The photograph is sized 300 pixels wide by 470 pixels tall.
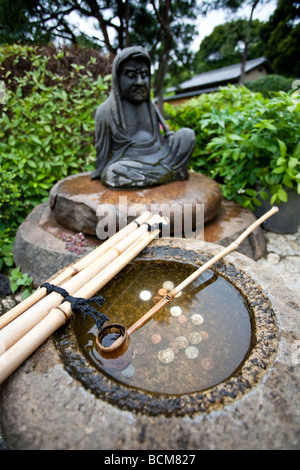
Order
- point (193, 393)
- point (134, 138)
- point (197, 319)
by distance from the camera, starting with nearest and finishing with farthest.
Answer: point (193, 393), point (197, 319), point (134, 138)

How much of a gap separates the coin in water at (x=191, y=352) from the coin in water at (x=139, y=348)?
217 millimetres

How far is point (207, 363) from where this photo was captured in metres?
1.24

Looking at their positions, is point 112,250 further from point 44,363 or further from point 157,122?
point 157,122

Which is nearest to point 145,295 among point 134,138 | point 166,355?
point 166,355

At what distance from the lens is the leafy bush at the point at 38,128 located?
368 cm

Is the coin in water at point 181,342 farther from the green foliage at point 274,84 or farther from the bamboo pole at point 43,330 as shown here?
the green foliage at point 274,84

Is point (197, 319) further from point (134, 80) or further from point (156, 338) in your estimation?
point (134, 80)

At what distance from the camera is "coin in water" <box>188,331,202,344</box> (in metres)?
1.37

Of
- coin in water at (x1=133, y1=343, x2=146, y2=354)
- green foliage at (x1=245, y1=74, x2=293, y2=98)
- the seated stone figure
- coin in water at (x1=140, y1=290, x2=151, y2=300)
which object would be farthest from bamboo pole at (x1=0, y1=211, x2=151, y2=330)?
green foliage at (x1=245, y1=74, x2=293, y2=98)
